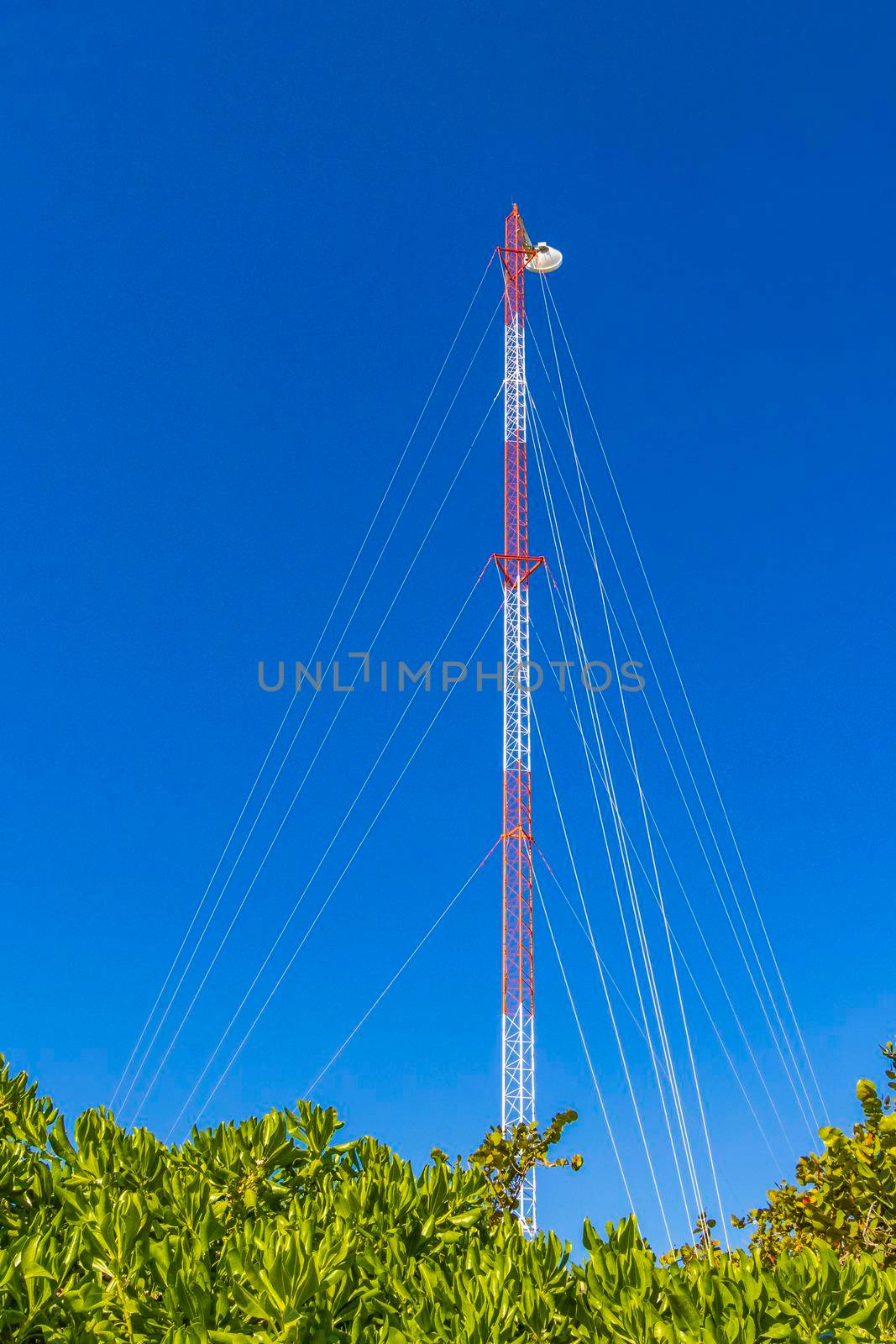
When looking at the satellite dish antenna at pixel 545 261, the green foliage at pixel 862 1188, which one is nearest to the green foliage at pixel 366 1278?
the green foliage at pixel 862 1188

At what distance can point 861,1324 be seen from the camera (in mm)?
4531

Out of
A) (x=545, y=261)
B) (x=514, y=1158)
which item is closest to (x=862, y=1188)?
(x=514, y=1158)

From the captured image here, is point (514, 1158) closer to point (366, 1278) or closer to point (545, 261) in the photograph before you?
point (366, 1278)

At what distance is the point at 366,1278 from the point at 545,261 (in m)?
24.9

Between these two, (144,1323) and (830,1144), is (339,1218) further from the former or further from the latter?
(830,1144)

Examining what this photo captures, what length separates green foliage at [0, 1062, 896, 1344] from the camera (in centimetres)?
453

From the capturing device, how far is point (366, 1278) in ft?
17.1

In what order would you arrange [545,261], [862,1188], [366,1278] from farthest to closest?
1. [545,261]
2. [862,1188]
3. [366,1278]

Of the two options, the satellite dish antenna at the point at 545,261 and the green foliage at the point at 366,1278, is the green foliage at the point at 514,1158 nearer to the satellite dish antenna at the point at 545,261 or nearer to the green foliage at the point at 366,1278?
the green foliage at the point at 366,1278

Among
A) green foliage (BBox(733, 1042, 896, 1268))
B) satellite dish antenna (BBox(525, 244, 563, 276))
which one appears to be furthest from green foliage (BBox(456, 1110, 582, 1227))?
satellite dish antenna (BBox(525, 244, 563, 276))

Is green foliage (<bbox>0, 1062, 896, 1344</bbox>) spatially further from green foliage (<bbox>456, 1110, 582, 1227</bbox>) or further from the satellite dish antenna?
the satellite dish antenna

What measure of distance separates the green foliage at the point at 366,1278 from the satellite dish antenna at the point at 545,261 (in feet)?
77.9

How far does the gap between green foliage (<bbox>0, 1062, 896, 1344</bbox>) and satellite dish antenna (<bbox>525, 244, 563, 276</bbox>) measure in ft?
77.9

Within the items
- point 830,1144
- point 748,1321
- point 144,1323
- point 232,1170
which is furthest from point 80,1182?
point 830,1144
